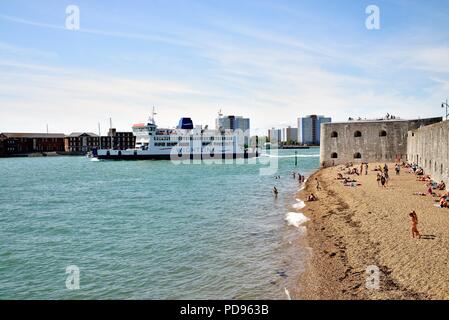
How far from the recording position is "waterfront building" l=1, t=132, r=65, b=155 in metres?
131

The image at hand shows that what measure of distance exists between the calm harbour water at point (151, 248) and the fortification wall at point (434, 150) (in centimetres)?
1084

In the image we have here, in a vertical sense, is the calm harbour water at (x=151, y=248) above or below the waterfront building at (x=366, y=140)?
below

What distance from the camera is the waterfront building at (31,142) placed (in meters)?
131

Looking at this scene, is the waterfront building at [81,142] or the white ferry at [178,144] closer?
the white ferry at [178,144]

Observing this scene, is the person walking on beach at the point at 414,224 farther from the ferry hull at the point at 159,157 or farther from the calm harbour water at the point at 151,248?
the ferry hull at the point at 159,157

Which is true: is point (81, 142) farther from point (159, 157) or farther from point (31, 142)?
point (159, 157)

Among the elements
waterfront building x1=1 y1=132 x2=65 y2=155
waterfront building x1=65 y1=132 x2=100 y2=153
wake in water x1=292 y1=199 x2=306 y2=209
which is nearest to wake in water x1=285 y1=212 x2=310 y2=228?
wake in water x1=292 y1=199 x2=306 y2=209

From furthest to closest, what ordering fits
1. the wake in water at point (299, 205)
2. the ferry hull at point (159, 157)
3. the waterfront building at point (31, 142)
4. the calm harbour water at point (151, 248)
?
the waterfront building at point (31, 142)
the ferry hull at point (159, 157)
the wake in water at point (299, 205)
the calm harbour water at point (151, 248)

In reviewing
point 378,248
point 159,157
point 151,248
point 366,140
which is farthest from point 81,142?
point 378,248

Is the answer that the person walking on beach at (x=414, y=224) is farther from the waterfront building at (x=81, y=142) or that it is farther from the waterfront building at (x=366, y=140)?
the waterfront building at (x=81, y=142)

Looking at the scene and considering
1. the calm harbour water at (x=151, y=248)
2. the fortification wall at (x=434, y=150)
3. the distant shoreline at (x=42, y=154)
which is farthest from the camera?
the distant shoreline at (x=42, y=154)

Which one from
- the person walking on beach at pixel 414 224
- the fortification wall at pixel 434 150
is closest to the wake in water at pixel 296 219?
the person walking on beach at pixel 414 224

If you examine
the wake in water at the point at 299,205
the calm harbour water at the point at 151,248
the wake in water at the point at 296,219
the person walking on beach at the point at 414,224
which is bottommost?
the calm harbour water at the point at 151,248
